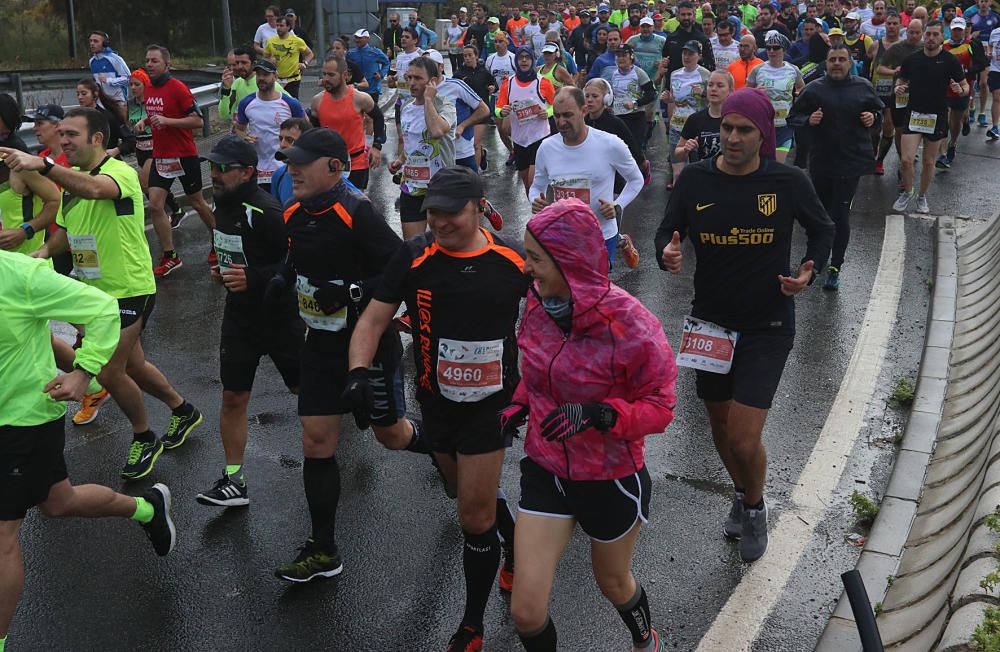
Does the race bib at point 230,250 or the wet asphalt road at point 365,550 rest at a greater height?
the race bib at point 230,250

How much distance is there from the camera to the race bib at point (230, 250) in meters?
5.70

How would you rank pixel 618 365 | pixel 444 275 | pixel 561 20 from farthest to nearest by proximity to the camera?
Answer: pixel 561 20
pixel 444 275
pixel 618 365

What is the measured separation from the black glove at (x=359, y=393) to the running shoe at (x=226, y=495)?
1.59 metres

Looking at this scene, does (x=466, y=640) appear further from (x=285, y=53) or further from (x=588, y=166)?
(x=285, y=53)

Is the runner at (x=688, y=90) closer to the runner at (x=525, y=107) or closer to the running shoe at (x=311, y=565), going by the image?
the runner at (x=525, y=107)

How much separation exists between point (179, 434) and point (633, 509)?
3.63 meters

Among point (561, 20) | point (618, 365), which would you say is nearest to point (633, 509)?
point (618, 365)

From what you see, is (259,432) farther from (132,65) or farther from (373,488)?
(132,65)

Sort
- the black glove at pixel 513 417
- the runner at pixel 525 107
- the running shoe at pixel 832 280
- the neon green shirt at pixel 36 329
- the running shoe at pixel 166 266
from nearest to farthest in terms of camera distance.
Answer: the black glove at pixel 513 417 < the neon green shirt at pixel 36 329 < the running shoe at pixel 832 280 < the running shoe at pixel 166 266 < the runner at pixel 525 107

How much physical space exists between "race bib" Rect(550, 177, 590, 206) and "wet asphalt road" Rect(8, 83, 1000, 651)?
144cm

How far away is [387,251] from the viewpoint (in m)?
4.90

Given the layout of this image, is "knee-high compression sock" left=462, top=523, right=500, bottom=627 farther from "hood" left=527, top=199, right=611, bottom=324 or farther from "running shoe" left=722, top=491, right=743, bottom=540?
"running shoe" left=722, top=491, right=743, bottom=540

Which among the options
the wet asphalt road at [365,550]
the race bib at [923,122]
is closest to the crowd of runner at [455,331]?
the wet asphalt road at [365,550]

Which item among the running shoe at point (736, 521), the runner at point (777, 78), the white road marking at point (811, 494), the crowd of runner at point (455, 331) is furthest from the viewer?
the runner at point (777, 78)
